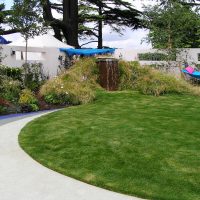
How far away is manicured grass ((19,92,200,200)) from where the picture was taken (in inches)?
226

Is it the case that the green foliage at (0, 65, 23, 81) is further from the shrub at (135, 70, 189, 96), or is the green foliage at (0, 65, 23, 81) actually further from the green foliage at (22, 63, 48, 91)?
the shrub at (135, 70, 189, 96)

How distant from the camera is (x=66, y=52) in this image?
24578 mm

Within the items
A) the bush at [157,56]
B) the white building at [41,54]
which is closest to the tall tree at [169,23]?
the bush at [157,56]

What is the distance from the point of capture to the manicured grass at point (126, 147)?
5.74 metres

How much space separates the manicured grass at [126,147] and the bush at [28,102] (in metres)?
1.21

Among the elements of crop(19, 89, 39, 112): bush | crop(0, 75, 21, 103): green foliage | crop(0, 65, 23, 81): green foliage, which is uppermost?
crop(0, 65, 23, 81): green foliage

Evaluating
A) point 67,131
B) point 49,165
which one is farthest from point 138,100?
point 49,165

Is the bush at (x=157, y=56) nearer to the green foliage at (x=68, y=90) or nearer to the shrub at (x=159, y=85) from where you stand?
the shrub at (x=159, y=85)

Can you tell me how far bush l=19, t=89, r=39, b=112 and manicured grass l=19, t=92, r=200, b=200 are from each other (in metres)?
1.21

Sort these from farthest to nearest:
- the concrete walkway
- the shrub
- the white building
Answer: the white building → the shrub → the concrete walkway

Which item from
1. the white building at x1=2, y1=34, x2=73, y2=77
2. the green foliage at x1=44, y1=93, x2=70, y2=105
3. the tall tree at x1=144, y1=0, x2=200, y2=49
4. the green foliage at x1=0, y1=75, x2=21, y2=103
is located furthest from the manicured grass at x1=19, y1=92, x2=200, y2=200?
the tall tree at x1=144, y1=0, x2=200, y2=49

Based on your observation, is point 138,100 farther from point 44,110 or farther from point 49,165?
point 49,165

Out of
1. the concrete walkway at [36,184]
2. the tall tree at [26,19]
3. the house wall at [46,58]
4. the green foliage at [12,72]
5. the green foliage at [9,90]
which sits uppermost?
the tall tree at [26,19]

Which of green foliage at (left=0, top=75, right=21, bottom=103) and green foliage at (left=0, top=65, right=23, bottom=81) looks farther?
green foliage at (left=0, top=65, right=23, bottom=81)
